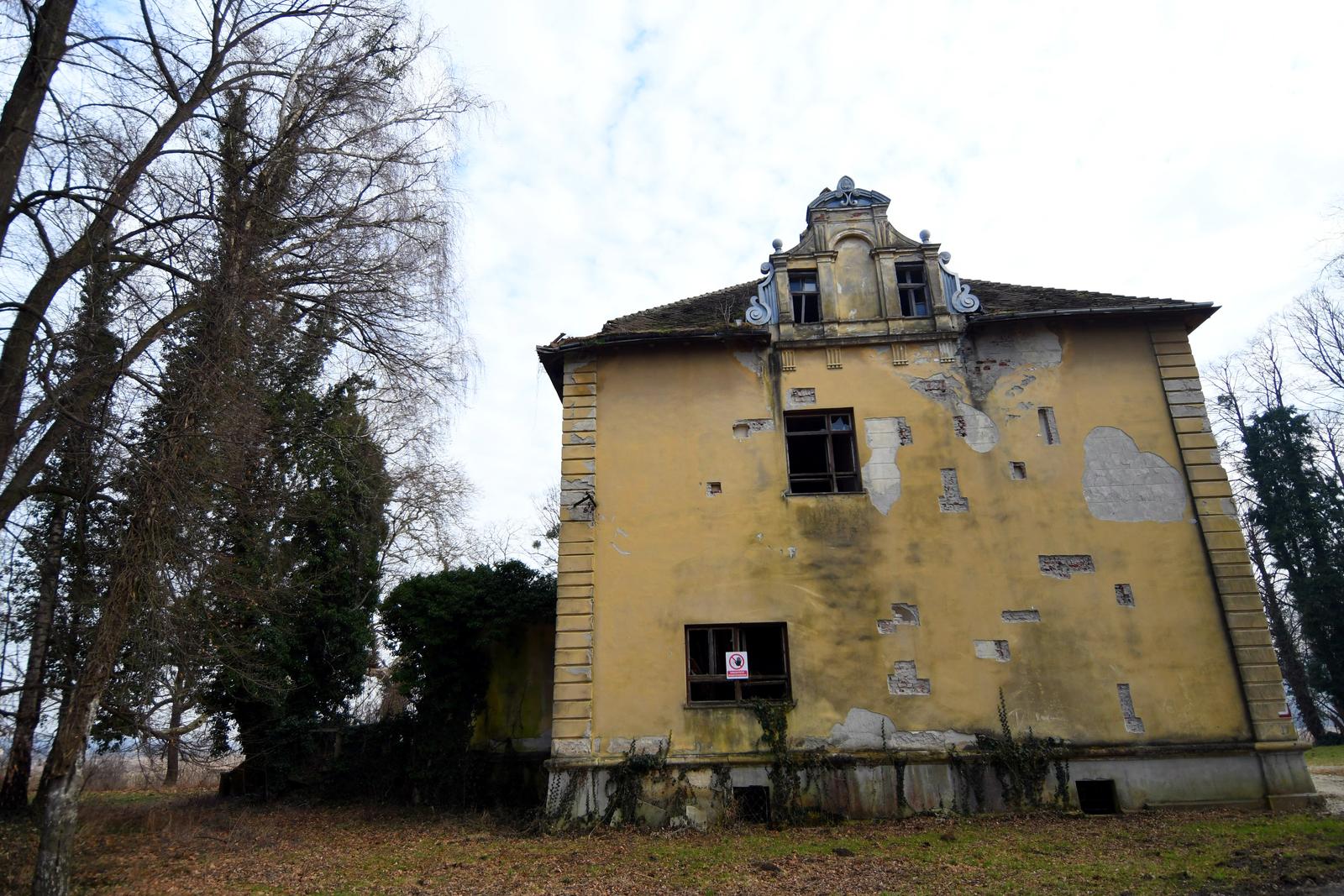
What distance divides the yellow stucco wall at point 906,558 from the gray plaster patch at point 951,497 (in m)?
0.12

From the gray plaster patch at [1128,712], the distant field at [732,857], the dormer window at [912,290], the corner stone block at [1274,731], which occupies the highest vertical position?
the dormer window at [912,290]

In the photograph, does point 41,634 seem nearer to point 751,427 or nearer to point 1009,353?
point 751,427

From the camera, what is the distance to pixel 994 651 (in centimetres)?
1270

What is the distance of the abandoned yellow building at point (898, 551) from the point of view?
1219 cm

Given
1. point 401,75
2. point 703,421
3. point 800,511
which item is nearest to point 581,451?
point 703,421

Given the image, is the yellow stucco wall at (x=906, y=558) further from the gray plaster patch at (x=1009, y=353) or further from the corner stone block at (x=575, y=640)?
the corner stone block at (x=575, y=640)

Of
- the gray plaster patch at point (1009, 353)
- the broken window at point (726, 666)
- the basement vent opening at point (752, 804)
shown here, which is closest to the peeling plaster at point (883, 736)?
the broken window at point (726, 666)

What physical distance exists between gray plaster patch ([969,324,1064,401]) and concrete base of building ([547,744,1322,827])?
20.2 ft

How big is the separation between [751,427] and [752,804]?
241 inches

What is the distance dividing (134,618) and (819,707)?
30.1ft

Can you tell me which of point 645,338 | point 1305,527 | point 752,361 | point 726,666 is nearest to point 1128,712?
point 726,666

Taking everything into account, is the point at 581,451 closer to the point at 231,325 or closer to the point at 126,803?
the point at 231,325

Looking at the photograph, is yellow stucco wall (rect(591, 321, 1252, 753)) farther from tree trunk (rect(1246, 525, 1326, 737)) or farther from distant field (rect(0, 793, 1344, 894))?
tree trunk (rect(1246, 525, 1326, 737))

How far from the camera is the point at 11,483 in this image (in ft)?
25.9
